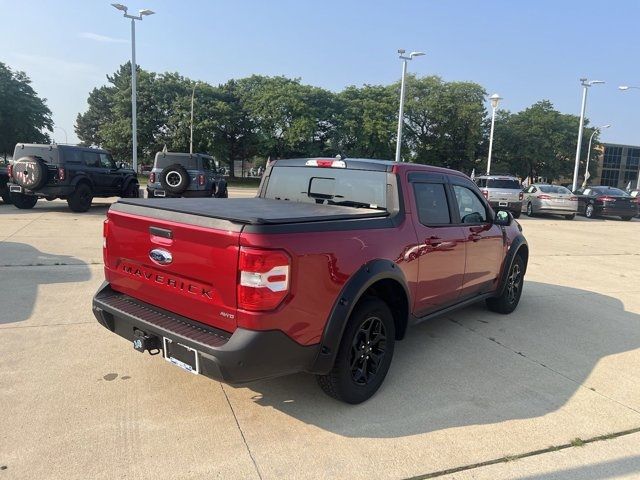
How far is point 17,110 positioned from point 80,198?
37.8 metres

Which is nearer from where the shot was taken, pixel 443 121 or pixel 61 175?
pixel 61 175

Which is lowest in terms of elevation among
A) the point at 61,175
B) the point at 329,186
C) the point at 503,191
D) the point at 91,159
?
the point at 61,175

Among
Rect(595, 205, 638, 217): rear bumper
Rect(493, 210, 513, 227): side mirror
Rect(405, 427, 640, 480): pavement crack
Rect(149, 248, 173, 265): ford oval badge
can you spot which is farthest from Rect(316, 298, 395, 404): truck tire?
Rect(595, 205, 638, 217): rear bumper

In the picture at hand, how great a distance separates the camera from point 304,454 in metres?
2.91

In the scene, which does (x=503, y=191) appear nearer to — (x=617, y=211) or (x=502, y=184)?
(x=502, y=184)

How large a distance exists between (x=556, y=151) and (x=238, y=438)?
218 ft

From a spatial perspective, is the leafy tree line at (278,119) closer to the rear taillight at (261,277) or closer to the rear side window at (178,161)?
the rear side window at (178,161)

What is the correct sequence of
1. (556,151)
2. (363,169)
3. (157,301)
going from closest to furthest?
(157,301) < (363,169) < (556,151)

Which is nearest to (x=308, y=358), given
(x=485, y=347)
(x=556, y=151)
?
(x=485, y=347)

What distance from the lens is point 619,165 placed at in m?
96.9

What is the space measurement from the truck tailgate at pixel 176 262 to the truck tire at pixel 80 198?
1167cm

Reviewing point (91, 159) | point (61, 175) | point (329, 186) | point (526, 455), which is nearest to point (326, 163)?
point (329, 186)

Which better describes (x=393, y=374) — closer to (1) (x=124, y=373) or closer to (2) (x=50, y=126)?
(1) (x=124, y=373)

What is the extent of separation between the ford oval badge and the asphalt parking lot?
1.04 meters
